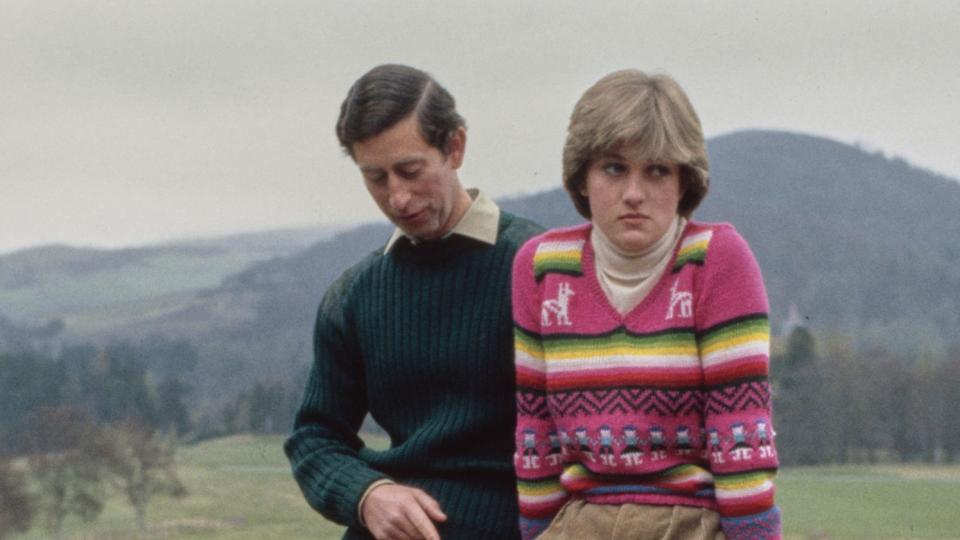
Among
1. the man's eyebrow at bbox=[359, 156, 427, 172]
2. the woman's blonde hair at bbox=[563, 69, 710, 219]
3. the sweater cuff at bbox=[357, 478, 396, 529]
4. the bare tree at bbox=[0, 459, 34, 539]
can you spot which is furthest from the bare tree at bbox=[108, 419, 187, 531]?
the woman's blonde hair at bbox=[563, 69, 710, 219]

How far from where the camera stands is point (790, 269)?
41219 millimetres

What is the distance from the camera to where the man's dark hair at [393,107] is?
3.25 meters

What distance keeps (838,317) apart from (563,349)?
3556 cm

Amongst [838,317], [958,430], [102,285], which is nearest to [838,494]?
[958,430]

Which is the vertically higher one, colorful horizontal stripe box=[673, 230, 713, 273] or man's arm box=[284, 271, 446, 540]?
colorful horizontal stripe box=[673, 230, 713, 273]

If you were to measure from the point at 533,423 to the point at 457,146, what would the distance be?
733 mm

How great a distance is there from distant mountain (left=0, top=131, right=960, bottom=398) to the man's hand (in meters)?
25.6

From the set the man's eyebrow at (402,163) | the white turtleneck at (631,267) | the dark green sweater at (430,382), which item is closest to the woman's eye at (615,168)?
the white turtleneck at (631,267)

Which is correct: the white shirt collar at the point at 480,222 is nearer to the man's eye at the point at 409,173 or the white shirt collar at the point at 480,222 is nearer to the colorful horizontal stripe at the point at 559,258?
the man's eye at the point at 409,173

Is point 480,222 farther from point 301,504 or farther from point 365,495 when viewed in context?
point 301,504

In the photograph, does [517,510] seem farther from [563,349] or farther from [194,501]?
[194,501]

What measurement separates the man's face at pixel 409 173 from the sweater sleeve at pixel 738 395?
2.57 ft

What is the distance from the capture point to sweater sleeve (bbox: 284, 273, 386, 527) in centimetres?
365

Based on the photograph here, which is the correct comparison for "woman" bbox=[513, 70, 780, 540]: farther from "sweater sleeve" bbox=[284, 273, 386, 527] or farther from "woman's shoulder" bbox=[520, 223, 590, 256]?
"sweater sleeve" bbox=[284, 273, 386, 527]
